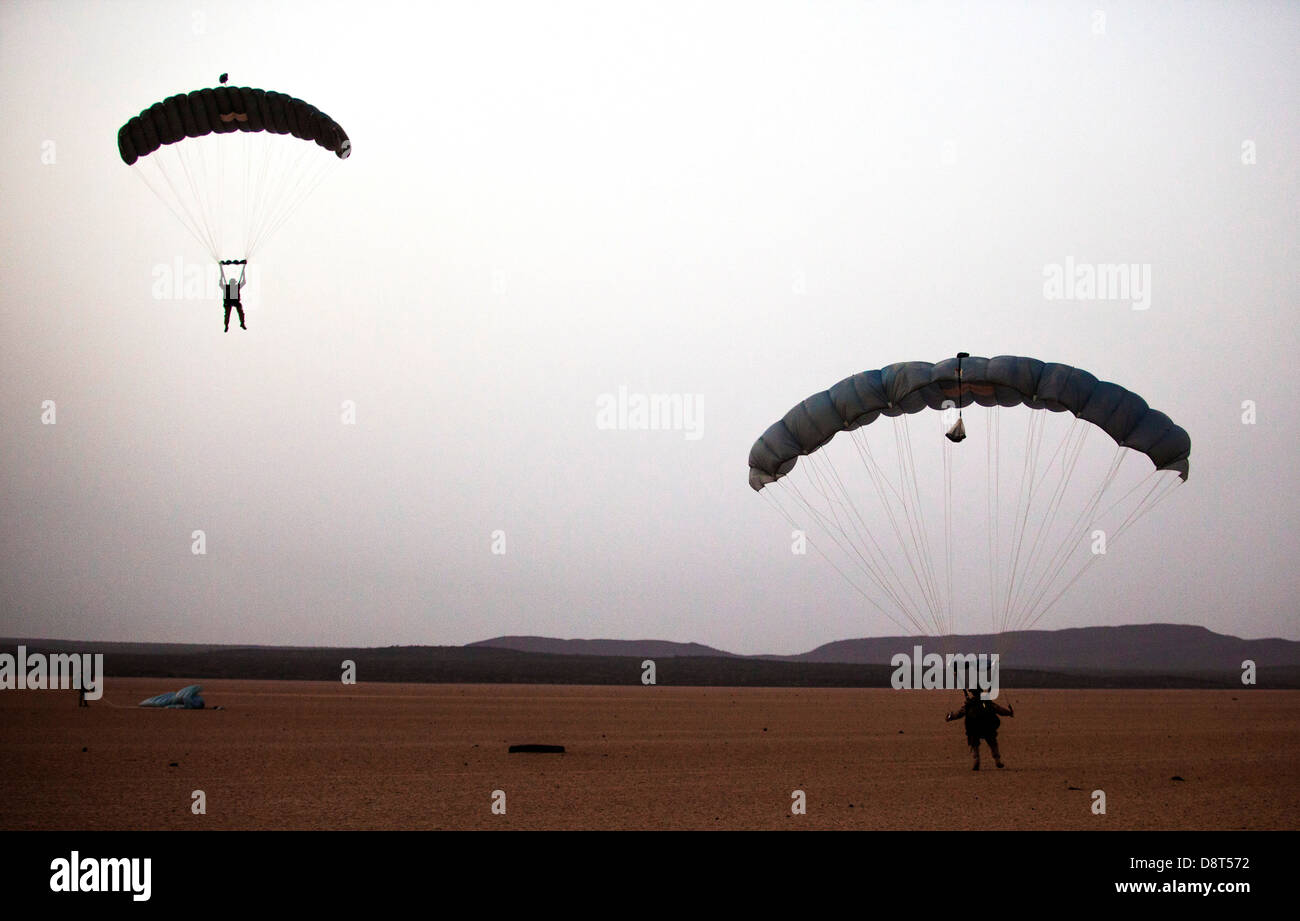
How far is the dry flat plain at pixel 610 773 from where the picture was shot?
17359 mm

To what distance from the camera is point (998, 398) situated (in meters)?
22.8

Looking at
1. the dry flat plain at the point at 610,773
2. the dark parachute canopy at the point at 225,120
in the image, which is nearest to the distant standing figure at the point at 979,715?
the dry flat plain at the point at 610,773

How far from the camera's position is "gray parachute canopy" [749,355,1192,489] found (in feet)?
72.8

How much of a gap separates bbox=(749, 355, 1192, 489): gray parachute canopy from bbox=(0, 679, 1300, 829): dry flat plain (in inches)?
255

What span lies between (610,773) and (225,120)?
15.2 metres

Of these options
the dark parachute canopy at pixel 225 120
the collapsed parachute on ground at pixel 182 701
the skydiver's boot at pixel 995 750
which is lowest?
the collapsed parachute on ground at pixel 182 701

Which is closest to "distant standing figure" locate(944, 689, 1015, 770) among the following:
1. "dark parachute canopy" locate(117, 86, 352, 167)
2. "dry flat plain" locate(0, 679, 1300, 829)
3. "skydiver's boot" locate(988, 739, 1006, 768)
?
"skydiver's boot" locate(988, 739, 1006, 768)

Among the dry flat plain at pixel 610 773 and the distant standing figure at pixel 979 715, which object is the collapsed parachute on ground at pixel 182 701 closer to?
the dry flat plain at pixel 610 773

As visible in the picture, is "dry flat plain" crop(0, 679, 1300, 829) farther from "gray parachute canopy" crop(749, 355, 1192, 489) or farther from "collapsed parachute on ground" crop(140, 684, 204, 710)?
"gray parachute canopy" crop(749, 355, 1192, 489)

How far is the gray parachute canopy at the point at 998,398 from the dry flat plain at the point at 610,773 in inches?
255

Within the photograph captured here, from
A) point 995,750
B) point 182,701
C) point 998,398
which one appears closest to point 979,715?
point 995,750

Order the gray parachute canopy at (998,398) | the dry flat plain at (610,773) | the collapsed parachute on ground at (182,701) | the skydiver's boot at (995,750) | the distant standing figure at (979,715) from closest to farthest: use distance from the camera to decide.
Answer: the dry flat plain at (610,773) → the gray parachute canopy at (998,398) → the distant standing figure at (979,715) → the skydiver's boot at (995,750) → the collapsed parachute on ground at (182,701)
